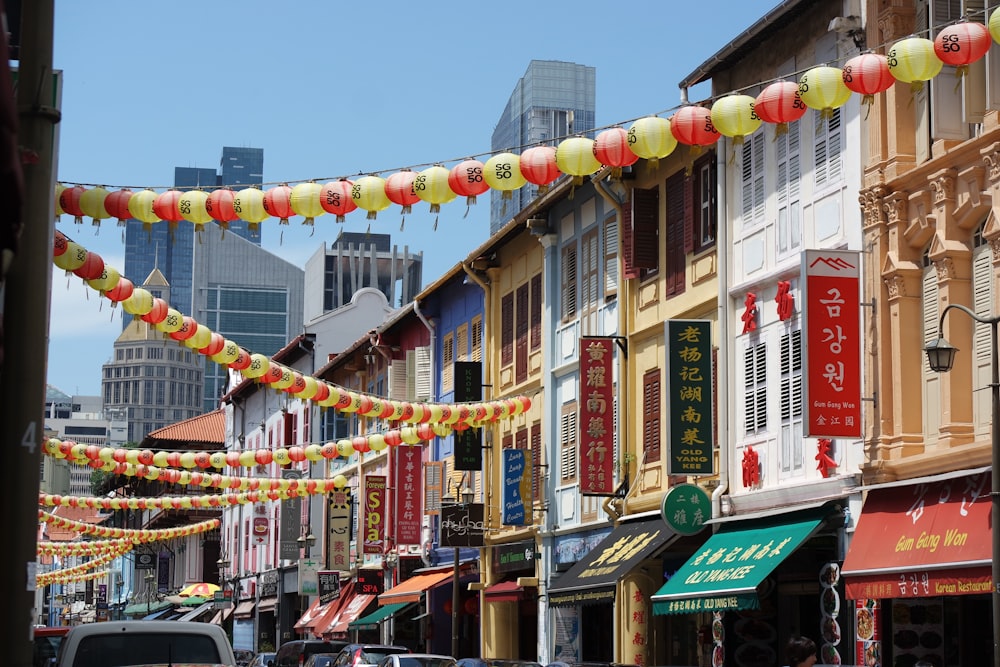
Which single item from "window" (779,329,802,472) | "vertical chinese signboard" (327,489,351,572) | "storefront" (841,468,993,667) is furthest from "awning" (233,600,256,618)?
"storefront" (841,468,993,667)

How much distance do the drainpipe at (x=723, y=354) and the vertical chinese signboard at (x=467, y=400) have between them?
43.3 ft

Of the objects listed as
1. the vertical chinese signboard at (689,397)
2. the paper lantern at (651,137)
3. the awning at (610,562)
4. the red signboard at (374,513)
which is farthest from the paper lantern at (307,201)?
the red signboard at (374,513)

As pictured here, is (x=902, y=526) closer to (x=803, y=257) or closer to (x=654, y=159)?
(x=803, y=257)

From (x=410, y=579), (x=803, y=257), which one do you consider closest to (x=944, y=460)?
(x=803, y=257)

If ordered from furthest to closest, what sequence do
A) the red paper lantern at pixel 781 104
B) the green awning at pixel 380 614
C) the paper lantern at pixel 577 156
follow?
the green awning at pixel 380 614 < the paper lantern at pixel 577 156 < the red paper lantern at pixel 781 104

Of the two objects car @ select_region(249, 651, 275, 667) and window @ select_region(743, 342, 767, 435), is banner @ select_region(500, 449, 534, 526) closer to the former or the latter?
car @ select_region(249, 651, 275, 667)

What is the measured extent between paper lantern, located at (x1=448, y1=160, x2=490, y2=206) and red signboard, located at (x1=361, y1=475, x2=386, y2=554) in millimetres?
28921

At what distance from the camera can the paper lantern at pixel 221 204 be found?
17531mm

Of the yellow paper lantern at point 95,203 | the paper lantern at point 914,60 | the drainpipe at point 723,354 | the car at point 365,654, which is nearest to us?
the paper lantern at point 914,60

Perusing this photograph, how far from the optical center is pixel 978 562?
1705 cm

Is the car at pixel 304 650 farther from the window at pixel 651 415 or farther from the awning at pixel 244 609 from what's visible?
the awning at pixel 244 609

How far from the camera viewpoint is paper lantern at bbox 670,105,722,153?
51.0ft

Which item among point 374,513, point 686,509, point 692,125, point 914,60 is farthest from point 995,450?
point 374,513

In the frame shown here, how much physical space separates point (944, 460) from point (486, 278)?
2041 centimetres
